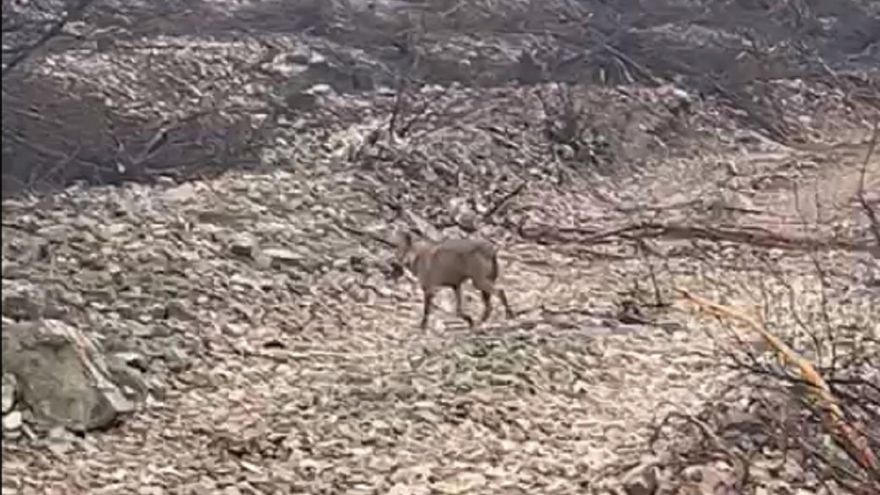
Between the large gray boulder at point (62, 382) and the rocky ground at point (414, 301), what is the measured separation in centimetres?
2

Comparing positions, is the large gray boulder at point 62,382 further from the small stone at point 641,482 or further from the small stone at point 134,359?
the small stone at point 641,482

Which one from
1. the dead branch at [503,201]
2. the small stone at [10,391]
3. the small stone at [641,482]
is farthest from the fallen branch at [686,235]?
the small stone at [10,391]

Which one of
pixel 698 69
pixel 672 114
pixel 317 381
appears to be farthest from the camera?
pixel 698 69

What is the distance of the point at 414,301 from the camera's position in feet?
23.3

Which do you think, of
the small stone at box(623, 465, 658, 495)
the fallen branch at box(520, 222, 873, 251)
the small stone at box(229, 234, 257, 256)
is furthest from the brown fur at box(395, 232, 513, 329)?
the small stone at box(623, 465, 658, 495)

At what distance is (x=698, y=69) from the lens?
14414 mm

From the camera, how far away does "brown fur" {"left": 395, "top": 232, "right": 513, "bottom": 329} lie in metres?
6.64

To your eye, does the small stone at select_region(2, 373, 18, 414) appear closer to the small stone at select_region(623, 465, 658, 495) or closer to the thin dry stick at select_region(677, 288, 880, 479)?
the small stone at select_region(623, 465, 658, 495)

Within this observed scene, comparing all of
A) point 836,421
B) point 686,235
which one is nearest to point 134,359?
point 836,421

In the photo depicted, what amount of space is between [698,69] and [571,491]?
1035cm

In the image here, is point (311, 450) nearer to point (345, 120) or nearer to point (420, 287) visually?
point (420, 287)

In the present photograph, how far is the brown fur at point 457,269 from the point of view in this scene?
21.8ft

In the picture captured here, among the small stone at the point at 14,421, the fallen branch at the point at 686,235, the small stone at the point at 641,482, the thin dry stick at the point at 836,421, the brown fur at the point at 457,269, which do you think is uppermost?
the thin dry stick at the point at 836,421

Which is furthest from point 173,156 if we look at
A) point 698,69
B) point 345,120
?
point 698,69
